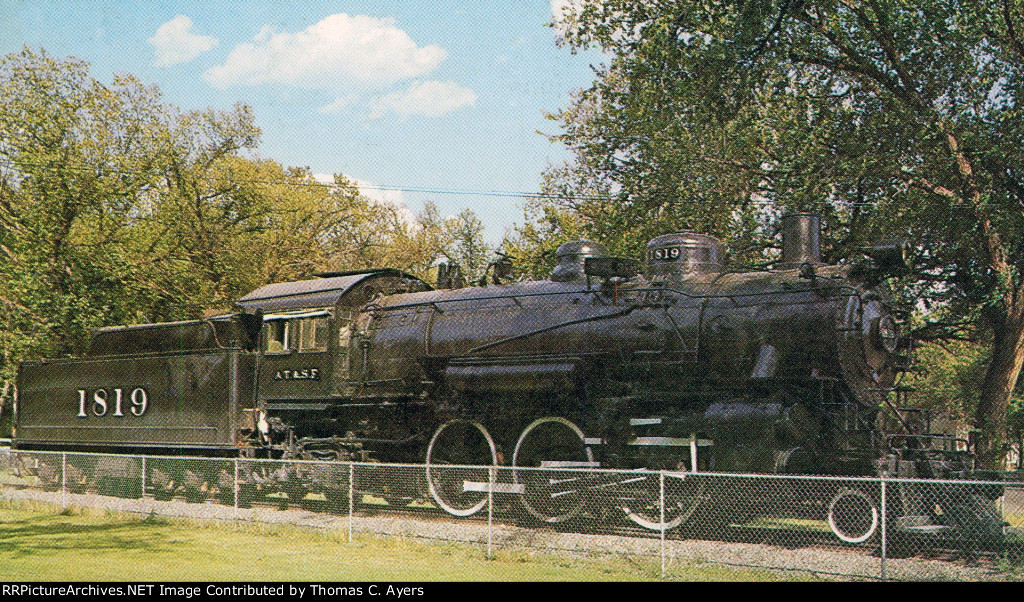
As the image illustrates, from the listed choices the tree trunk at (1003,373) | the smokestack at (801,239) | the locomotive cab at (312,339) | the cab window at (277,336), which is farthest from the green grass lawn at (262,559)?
the tree trunk at (1003,373)

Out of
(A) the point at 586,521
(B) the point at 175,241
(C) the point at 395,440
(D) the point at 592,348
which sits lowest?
(A) the point at 586,521

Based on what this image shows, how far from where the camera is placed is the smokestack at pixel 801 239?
12.0 m

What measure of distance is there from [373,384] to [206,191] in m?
16.8

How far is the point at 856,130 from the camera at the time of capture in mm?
17656

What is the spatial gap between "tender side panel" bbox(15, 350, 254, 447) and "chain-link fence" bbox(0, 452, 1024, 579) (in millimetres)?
→ 729

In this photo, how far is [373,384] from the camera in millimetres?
14234

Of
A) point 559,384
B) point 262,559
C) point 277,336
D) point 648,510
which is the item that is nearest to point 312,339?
point 277,336

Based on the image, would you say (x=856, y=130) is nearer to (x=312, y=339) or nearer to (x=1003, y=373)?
(x=1003, y=373)

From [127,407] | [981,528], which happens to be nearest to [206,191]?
[127,407]

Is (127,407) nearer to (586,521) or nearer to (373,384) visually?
(373,384)

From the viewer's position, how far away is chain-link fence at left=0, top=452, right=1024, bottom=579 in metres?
9.16

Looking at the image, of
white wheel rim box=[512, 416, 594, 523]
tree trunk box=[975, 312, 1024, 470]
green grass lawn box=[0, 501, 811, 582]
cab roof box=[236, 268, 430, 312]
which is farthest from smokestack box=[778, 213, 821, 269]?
tree trunk box=[975, 312, 1024, 470]

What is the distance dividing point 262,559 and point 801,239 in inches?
287
